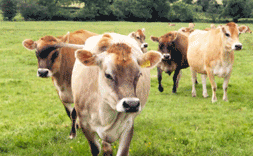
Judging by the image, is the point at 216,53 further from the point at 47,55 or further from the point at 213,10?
the point at 213,10

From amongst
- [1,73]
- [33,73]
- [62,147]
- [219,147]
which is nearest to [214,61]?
[219,147]

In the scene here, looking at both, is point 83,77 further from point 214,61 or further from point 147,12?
point 147,12

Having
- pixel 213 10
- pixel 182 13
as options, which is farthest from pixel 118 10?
pixel 213 10

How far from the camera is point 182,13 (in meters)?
75.5

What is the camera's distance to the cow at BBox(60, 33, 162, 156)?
119 inches

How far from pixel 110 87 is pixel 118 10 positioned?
67977 millimetres

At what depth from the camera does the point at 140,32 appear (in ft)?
40.5

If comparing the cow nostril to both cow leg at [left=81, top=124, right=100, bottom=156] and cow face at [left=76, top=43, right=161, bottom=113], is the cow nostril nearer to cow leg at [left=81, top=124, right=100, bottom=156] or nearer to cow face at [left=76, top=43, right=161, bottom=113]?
cow leg at [left=81, top=124, right=100, bottom=156]

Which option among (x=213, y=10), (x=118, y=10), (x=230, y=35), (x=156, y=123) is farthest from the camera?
(x=213, y=10)

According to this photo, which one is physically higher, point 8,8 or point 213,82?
point 213,82

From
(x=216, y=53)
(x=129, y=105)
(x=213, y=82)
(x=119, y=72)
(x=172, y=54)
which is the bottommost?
(x=213, y=82)

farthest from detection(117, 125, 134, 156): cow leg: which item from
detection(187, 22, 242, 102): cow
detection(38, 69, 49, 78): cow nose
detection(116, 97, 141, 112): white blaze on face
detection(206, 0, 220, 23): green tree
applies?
detection(206, 0, 220, 23): green tree

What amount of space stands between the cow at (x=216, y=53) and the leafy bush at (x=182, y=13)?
63077 millimetres

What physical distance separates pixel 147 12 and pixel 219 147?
234 feet
